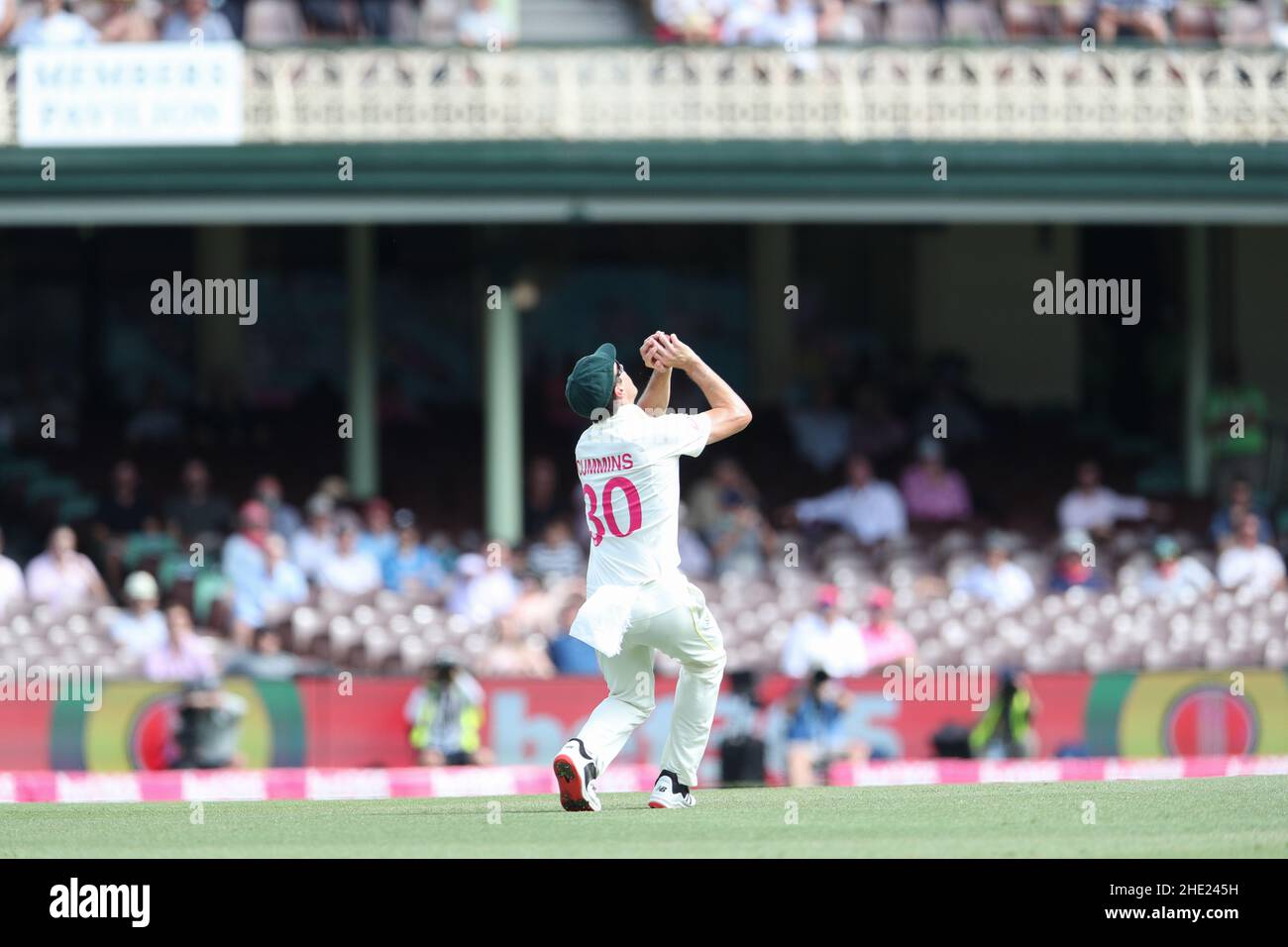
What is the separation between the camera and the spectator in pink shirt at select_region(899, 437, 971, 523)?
2061cm

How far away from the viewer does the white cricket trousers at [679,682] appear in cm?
967

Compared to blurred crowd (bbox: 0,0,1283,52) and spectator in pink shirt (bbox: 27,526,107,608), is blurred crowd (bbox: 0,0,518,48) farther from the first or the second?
spectator in pink shirt (bbox: 27,526,107,608)

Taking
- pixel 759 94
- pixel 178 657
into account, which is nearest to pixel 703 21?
pixel 759 94

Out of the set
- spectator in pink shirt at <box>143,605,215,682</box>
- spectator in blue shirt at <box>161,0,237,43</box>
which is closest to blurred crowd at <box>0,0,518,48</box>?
spectator in blue shirt at <box>161,0,237,43</box>

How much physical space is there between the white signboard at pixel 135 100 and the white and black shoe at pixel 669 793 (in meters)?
11.2

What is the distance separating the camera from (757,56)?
1966cm

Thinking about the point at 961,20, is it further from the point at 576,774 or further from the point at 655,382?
the point at 576,774

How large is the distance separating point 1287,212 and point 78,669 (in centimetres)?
1116

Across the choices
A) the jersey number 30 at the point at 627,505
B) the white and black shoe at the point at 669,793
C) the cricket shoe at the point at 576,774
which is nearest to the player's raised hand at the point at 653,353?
the jersey number 30 at the point at 627,505

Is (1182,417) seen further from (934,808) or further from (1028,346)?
(934,808)

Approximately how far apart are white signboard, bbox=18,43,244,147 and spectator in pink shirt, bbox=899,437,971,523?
6754mm

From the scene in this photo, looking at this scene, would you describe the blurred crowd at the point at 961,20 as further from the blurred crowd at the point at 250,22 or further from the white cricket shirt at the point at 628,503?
the white cricket shirt at the point at 628,503

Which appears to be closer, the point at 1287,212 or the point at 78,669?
the point at 78,669

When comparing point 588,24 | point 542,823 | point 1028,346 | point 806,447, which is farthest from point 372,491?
point 542,823
